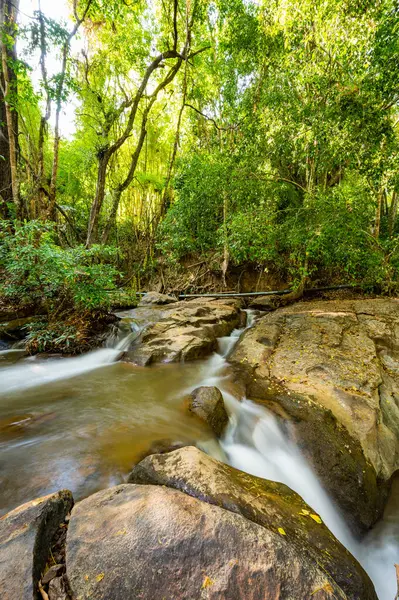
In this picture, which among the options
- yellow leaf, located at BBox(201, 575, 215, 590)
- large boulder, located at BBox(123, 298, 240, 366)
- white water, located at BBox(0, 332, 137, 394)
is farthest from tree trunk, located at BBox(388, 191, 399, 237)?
yellow leaf, located at BBox(201, 575, 215, 590)

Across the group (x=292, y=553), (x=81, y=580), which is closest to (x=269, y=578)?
(x=292, y=553)

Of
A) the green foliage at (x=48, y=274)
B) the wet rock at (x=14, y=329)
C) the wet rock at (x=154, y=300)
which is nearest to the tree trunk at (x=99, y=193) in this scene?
the green foliage at (x=48, y=274)

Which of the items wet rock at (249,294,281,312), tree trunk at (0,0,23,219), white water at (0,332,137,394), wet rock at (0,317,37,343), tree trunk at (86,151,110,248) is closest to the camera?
white water at (0,332,137,394)

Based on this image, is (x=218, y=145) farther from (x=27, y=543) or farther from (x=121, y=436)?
(x=27, y=543)

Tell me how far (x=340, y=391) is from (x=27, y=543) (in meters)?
3.38

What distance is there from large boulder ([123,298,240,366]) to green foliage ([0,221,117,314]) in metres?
1.35

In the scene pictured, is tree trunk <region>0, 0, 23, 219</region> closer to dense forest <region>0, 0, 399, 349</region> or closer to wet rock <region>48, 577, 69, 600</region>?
dense forest <region>0, 0, 399, 349</region>

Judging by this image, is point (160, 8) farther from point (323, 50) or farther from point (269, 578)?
point (269, 578)

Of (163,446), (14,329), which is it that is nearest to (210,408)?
(163,446)

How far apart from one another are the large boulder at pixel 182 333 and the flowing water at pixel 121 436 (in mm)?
427

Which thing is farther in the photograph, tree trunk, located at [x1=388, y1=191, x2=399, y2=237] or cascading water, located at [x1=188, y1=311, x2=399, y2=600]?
tree trunk, located at [x1=388, y1=191, x2=399, y2=237]

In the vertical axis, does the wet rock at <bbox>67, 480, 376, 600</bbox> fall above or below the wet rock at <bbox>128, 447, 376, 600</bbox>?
above

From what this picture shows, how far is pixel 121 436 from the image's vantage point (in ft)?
8.75

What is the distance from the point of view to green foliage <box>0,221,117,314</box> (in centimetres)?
486
